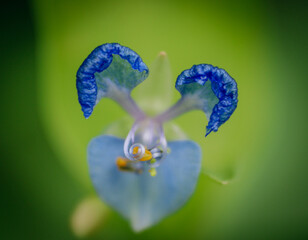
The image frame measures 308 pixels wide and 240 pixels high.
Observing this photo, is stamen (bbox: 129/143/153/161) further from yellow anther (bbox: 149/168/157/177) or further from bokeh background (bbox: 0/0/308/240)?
bokeh background (bbox: 0/0/308/240)

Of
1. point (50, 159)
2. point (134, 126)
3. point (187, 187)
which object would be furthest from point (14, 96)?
point (187, 187)

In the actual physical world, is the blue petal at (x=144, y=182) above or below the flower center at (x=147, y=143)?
below

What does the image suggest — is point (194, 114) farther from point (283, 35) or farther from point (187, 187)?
point (283, 35)

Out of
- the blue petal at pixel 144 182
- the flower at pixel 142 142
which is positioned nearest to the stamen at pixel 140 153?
the flower at pixel 142 142

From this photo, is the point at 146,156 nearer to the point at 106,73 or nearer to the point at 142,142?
the point at 142,142

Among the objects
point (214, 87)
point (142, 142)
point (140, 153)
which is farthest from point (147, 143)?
point (214, 87)

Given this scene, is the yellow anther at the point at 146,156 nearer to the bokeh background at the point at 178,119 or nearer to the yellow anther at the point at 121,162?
the yellow anther at the point at 121,162

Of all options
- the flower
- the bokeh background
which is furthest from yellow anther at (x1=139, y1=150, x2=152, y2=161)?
the bokeh background
